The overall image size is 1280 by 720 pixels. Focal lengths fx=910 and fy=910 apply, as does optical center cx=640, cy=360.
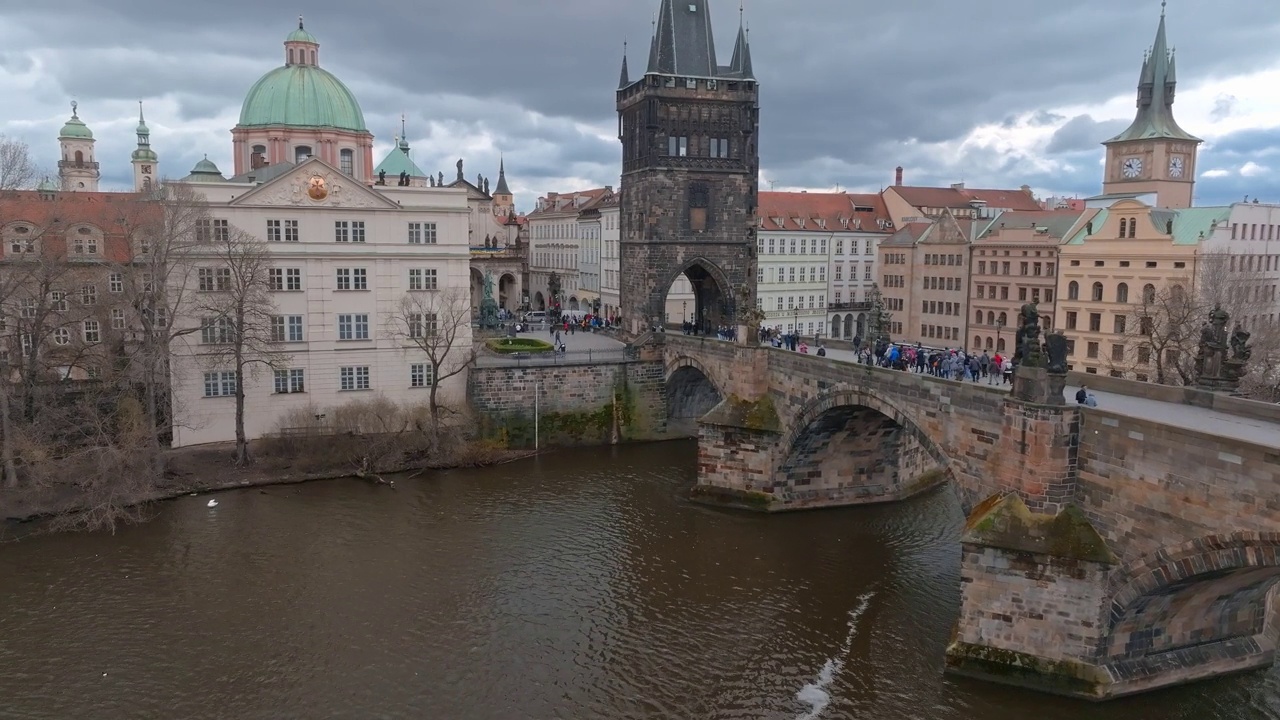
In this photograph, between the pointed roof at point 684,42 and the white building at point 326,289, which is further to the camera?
the pointed roof at point 684,42

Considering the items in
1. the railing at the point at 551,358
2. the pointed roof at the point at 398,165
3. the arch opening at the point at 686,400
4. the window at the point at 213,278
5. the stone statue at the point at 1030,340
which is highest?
the pointed roof at the point at 398,165

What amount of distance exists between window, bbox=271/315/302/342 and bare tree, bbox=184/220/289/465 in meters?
0.31

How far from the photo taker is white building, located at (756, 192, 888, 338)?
68.8 metres

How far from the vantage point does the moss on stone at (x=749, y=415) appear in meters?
33.3

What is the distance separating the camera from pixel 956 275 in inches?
2527

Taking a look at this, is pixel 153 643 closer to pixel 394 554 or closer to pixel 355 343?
pixel 394 554

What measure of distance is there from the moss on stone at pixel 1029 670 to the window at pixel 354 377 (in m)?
27.5

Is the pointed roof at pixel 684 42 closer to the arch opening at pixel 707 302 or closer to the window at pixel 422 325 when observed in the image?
the arch opening at pixel 707 302

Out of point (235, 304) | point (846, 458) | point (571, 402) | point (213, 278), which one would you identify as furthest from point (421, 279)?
point (846, 458)

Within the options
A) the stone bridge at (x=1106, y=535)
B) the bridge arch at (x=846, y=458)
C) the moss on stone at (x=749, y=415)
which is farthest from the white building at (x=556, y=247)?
the stone bridge at (x=1106, y=535)

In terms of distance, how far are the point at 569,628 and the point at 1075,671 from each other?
11.8 meters

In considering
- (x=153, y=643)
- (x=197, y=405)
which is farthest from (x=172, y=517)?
(x=153, y=643)

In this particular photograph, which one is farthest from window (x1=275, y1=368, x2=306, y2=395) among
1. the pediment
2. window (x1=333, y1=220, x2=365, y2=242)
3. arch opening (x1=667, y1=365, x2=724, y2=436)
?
arch opening (x1=667, y1=365, x2=724, y2=436)

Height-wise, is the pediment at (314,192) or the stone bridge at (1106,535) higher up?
the pediment at (314,192)
